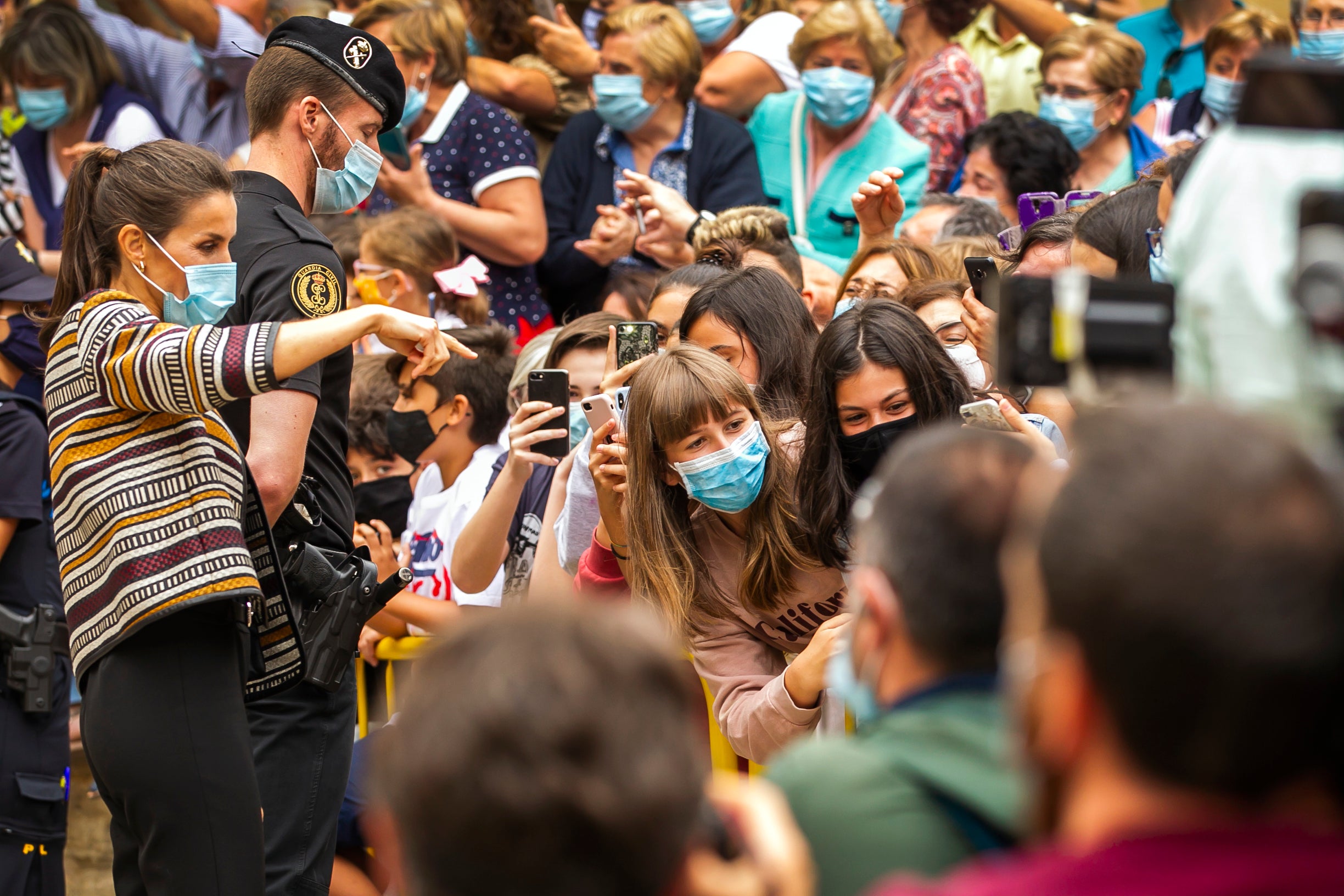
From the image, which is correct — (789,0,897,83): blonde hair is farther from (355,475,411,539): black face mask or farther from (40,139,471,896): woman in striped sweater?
(40,139,471,896): woman in striped sweater

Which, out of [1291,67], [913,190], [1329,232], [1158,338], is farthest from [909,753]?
[913,190]

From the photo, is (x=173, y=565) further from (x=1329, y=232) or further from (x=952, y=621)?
(x=1329, y=232)

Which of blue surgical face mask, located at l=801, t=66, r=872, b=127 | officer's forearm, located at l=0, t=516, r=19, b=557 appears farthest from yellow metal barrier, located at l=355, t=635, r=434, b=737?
blue surgical face mask, located at l=801, t=66, r=872, b=127

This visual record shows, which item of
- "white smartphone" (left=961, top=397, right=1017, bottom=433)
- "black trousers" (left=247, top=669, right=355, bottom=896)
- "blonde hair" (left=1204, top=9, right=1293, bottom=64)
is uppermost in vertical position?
"blonde hair" (left=1204, top=9, right=1293, bottom=64)

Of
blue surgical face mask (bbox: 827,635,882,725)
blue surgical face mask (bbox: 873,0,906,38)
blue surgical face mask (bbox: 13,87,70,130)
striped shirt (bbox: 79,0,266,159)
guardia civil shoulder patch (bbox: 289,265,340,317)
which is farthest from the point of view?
striped shirt (bbox: 79,0,266,159)

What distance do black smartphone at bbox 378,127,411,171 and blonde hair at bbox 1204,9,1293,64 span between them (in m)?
3.12

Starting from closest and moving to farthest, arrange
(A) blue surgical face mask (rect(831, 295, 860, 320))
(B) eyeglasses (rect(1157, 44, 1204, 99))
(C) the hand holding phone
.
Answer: (C) the hand holding phone, (A) blue surgical face mask (rect(831, 295, 860, 320)), (B) eyeglasses (rect(1157, 44, 1204, 99))

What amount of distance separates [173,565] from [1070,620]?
6.59ft

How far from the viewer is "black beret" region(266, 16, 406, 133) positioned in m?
3.39

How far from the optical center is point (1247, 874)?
1.04 m

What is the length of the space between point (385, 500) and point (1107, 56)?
3.11 meters

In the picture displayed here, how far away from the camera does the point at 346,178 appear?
346cm

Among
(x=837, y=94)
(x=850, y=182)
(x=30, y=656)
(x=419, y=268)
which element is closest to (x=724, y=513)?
(x=30, y=656)

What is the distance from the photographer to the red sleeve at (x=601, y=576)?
333 cm
